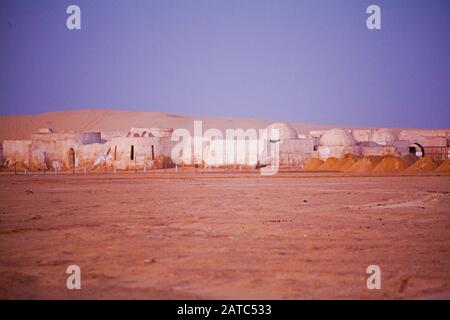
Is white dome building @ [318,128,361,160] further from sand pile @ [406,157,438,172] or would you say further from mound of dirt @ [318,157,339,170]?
sand pile @ [406,157,438,172]

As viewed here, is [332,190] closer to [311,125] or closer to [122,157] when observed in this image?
[122,157]

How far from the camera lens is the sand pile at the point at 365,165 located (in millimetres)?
29844

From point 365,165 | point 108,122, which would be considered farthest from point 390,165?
point 108,122

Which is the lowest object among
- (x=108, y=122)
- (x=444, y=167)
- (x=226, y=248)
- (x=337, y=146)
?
(x=226, y=248)

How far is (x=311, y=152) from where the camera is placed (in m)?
38.6

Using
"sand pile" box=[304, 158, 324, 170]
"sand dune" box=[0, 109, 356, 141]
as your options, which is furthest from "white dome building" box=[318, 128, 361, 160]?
"sand dune" box=[0, 109, 356, 141]

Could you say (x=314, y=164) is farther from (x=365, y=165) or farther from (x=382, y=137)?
(x=382, y=137)

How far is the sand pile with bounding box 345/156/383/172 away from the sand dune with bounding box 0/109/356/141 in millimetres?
61066

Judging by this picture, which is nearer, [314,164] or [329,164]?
[329,164]

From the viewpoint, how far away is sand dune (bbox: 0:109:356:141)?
287 ft

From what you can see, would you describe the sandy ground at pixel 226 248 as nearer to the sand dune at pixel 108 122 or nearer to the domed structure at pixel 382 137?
the domed structure at pixel 382 137

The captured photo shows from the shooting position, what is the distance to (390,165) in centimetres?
2953

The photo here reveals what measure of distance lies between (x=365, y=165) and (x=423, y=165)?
2.94 metres
